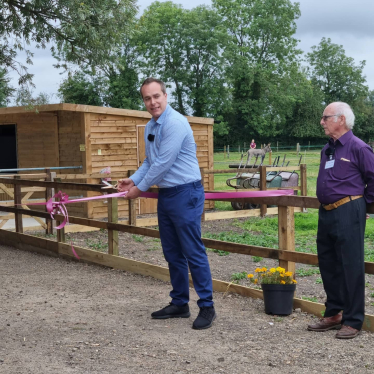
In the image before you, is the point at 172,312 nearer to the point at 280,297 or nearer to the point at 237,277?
the point at 280,297

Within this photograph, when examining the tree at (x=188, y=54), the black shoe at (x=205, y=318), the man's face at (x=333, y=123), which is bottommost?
the black shoe at (x=205, y=318)

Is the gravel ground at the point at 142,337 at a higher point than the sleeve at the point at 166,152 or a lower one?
lower

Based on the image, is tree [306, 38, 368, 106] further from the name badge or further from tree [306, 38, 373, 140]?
the name badge

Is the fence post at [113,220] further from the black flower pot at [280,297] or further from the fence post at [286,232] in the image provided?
the black flower pot at [280,297]

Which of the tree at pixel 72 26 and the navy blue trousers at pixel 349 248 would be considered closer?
the navy blue trousers at pixel 349 248

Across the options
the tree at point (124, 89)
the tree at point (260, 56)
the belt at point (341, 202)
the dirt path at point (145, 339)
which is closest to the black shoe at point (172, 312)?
the dirt path at point (145, 339)

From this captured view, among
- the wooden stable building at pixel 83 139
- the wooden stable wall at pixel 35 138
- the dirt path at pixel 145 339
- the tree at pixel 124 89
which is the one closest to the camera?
the dirt path at pixel 145 339

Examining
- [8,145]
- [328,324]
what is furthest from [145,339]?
[8,145]

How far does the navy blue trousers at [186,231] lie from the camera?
439 cm

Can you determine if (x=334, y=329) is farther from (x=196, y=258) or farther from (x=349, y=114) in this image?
(x=349, y=114)

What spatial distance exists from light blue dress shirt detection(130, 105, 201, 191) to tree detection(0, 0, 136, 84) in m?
7.54

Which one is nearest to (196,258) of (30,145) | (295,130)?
(30,145)

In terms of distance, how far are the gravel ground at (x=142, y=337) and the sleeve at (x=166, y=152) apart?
113 cm

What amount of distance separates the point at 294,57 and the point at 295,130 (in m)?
8.45
